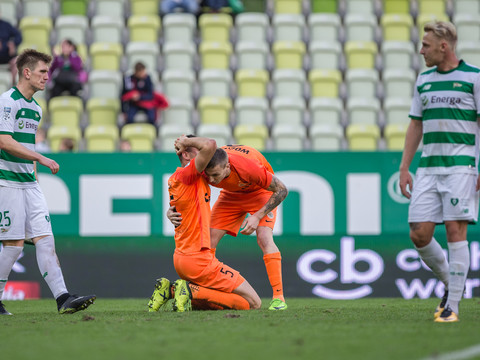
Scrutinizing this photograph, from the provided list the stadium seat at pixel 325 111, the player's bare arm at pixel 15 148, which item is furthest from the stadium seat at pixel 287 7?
the player's bare arm at pixel 15 148

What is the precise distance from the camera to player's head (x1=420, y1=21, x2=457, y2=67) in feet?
17.4

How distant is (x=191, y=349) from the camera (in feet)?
13.5

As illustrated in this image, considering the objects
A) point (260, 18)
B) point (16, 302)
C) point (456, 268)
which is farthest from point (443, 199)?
point (260, 18)

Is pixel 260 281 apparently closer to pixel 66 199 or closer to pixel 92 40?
pixel 66 199

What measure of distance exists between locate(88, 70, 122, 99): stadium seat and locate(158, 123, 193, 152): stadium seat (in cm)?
138

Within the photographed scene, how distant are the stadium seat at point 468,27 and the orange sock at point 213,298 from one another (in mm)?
9206

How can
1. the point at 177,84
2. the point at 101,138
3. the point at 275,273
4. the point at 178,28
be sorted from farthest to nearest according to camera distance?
the point at 178,28
the point at 177,84
the point at 101,138
the point at 275,273

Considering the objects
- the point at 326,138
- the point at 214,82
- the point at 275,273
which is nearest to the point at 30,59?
the point at 275,273

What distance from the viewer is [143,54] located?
13500mm

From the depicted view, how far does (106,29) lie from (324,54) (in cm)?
389

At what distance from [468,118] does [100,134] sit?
7.51 meters

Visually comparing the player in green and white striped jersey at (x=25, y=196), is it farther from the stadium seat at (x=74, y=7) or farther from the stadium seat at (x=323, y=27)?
the stadium seat at (x=74, y=7)

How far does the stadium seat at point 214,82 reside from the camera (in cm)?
1314

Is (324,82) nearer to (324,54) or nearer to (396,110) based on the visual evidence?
(324,54)
